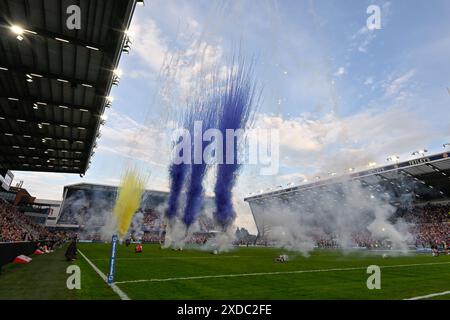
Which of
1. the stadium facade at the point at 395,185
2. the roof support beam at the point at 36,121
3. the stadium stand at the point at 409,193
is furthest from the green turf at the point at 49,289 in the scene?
the stadium facade at the point at 395,185

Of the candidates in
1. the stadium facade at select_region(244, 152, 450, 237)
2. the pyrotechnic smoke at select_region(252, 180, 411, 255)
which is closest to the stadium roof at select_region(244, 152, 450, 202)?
the stadium facade at select_region(244, 152, 450, 237)

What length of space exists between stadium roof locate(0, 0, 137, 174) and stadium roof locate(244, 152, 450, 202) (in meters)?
47.9

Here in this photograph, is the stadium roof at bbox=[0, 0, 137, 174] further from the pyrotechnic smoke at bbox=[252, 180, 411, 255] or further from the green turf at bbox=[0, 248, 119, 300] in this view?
the pyrotechnic smoke at bbox=[252, 180, 411, 255]

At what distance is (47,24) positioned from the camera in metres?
13.5

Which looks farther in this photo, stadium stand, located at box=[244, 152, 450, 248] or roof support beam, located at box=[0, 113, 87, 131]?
stadium stand, located at box=[244, 152, 450, 248]

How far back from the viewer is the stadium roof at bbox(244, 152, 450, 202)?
4697 centimetres

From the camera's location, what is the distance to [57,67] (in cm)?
1708

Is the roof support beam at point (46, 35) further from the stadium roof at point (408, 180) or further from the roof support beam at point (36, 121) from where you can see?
the stadium roof at point (408, 180)

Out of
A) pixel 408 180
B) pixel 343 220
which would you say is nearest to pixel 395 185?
pixel 408 180

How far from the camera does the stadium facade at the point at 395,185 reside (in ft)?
158

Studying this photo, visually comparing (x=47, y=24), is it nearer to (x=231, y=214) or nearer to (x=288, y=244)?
(x=231, y=214)

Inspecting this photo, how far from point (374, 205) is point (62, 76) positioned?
6137cm

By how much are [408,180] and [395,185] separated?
3.25 meters
